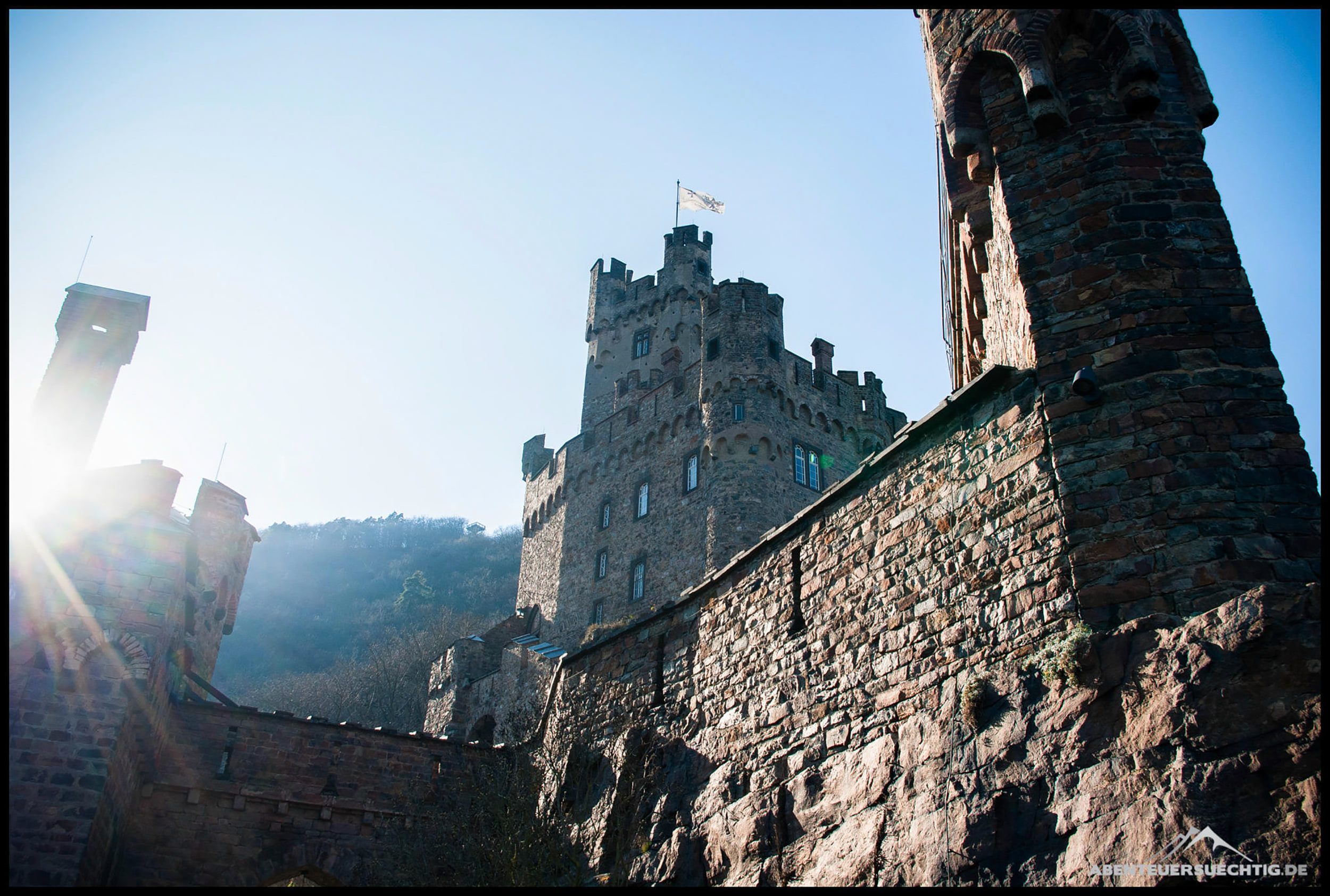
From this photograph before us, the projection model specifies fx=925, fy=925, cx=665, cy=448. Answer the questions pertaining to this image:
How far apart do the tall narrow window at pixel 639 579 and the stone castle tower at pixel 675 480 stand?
0.04 metres

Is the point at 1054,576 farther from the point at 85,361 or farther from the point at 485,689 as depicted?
the point at 485,689

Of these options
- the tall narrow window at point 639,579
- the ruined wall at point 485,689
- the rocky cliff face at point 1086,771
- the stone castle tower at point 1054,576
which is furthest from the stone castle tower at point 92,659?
the tall narrow window at point 639,579

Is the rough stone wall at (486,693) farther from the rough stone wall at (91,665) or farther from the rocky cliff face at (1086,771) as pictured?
the rocky cliff face at (1086,771)

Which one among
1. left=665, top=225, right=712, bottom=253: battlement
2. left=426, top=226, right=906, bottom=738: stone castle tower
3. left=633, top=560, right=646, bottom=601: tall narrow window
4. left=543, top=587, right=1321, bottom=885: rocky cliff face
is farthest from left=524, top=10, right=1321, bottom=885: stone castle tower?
left=665, top=225, right=712, bottom=253: battlement

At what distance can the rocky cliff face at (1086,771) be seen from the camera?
16.5 ft

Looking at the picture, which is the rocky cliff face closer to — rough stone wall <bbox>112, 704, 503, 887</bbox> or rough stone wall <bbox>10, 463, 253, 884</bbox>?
rough stone wall <bbox>112, 704, 503, 887</bbox>

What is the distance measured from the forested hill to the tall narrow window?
17733 millimetres

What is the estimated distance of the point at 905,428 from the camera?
A: 852 centimetres

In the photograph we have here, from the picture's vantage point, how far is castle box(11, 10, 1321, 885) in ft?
18.3

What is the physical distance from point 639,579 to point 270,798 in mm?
15418

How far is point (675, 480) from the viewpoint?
28.7 metres

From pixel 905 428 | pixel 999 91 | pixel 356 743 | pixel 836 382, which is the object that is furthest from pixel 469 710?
pixel 999 91

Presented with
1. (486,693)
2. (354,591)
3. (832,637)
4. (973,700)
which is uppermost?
(354,591)

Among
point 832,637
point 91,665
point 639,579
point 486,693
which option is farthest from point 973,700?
point 486,693
